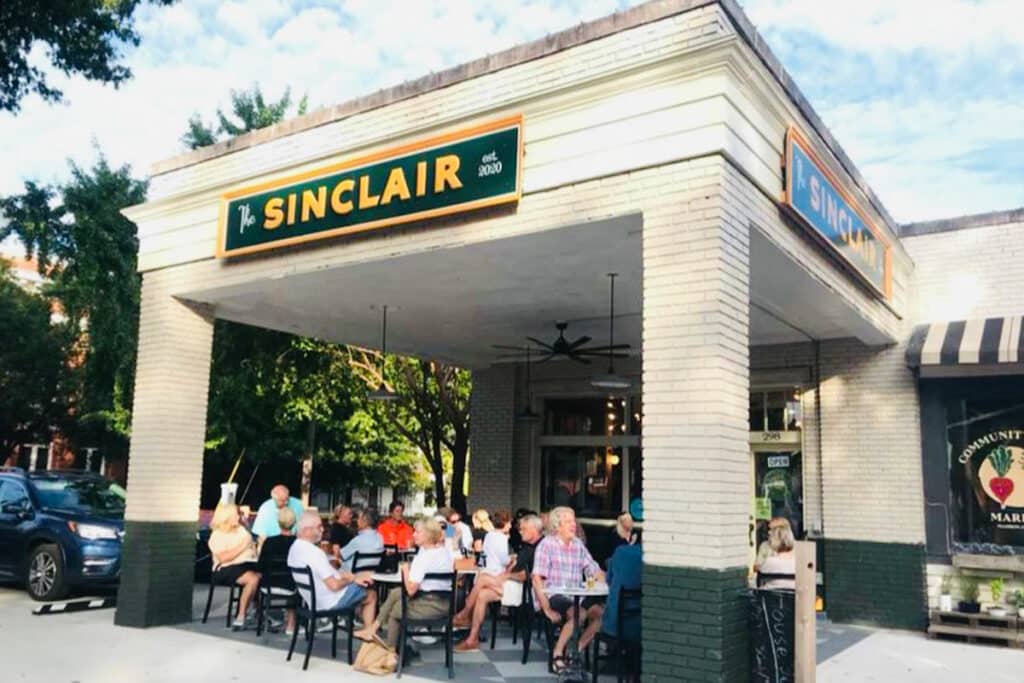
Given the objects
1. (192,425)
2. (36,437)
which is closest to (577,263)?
(192,425)

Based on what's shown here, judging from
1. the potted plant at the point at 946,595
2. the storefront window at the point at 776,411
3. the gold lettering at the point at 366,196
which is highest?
the gold lettering at the point at 366,196

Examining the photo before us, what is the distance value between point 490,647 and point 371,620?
1.23 meters

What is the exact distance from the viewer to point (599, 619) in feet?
25.6

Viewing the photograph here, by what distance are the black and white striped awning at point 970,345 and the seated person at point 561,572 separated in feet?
17.9

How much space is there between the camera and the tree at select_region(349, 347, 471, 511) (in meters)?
20.8

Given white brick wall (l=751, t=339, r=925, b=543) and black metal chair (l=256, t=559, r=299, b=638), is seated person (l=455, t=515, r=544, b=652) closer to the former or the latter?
black metal chair (l=256, t=559, r=299, b=638)

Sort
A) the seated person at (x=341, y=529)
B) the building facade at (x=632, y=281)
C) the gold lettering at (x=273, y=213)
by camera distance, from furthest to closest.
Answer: the seated person at (x=341, y=529) < the gold lettering at (x=273, y=213) < the building facade at (x=632, y=281)

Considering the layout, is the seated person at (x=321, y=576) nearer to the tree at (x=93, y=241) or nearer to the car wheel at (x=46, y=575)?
the car wheel at (x=46, y=575)

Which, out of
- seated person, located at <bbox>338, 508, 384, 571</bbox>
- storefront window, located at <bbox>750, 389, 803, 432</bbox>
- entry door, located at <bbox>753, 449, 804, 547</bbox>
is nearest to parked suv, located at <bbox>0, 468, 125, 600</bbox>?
seated person, located at <bbox>338, 508, 384, 571</bbox>

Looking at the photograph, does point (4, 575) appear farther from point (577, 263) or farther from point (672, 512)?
point (672, 512)

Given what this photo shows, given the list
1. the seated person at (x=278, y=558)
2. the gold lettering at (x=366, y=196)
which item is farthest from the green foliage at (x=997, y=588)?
the gold lettering at (x=366, y=196)

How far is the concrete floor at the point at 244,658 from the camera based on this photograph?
7434mm

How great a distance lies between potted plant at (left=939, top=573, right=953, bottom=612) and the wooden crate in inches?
4.3

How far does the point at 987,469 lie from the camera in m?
10.9
